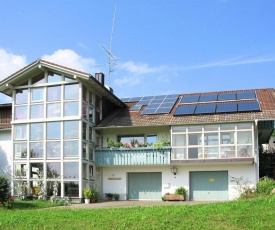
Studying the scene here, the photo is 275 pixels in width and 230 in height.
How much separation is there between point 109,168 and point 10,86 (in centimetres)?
776

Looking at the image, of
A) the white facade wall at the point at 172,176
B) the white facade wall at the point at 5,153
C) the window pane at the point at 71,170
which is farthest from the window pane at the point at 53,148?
the white facade wall at the point at 5,153

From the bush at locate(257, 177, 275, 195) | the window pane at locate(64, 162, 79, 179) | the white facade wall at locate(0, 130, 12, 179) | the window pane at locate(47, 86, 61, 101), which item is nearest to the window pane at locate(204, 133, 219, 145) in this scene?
the bush at locate(257, 177, 275, 195)

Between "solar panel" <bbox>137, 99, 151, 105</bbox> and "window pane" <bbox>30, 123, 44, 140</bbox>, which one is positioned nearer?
"window pane" <bbox>30, 123, 44, 140</bbox>

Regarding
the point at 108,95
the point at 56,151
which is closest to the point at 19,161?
the point at 56,151

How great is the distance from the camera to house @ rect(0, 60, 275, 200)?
79.7 feet

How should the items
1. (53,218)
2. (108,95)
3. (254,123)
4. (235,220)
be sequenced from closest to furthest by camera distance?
(235,220) < (53,218) < (254,123) < (108,95)

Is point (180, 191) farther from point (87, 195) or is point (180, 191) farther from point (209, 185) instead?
point (87, 195)

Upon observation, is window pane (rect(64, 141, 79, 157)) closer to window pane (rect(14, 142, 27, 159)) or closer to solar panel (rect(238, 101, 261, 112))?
window pane (rect(14, 142, 27, 159))

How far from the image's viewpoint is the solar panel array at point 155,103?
88.9 ft

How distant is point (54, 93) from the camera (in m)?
25.9

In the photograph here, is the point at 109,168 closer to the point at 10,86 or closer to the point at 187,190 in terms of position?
the point at 187,190

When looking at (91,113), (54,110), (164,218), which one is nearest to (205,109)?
(91,113)

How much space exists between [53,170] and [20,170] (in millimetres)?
2168

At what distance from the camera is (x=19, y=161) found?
25.8 metres
